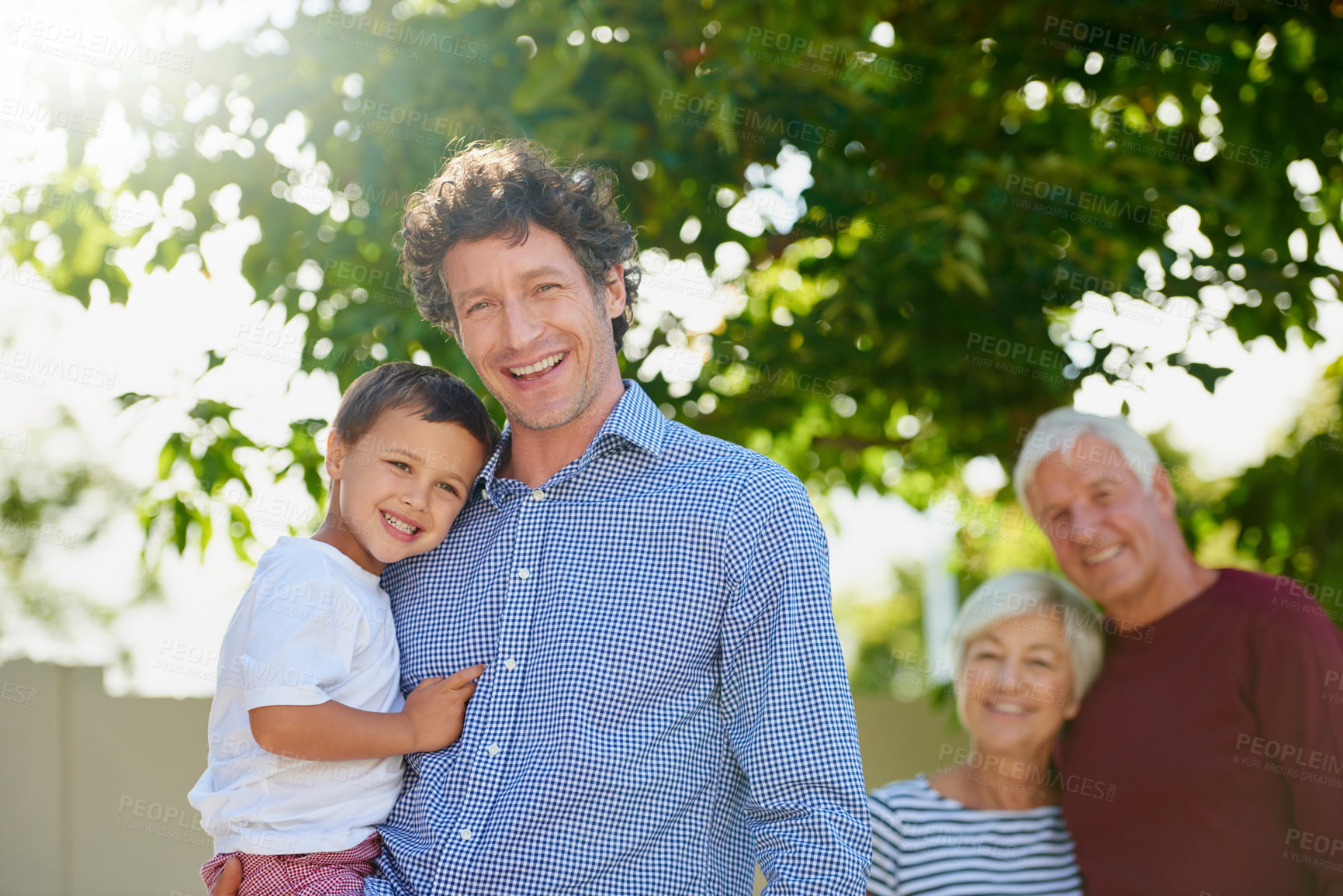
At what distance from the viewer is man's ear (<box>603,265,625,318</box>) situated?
2096mm

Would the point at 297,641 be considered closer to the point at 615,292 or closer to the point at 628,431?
the point at 628,431

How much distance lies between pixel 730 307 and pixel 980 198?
0.94m

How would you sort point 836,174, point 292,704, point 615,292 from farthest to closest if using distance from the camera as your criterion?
point 836,174 → point 615,292 → point 292,704

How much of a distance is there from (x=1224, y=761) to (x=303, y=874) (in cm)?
183

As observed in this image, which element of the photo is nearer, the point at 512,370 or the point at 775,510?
the point at 775,510

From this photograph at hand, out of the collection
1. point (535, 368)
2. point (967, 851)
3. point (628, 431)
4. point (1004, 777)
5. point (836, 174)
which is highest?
point (836, 174)

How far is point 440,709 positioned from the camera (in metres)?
1.75

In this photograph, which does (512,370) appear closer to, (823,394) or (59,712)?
(823,394)

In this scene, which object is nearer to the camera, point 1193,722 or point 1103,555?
point 1193,722

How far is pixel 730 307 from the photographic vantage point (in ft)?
12.4

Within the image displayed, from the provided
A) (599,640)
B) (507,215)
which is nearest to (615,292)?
(507,215)

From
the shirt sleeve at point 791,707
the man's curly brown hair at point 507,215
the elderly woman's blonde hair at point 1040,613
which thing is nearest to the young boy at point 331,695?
the man's curly brown hair at point 507,215

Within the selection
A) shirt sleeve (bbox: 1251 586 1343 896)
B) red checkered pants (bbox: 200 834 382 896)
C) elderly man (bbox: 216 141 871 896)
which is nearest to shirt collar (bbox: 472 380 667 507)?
elderly man (bbox: 216 141 871 896)

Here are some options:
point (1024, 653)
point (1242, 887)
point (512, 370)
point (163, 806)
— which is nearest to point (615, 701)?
point (512, 370)
